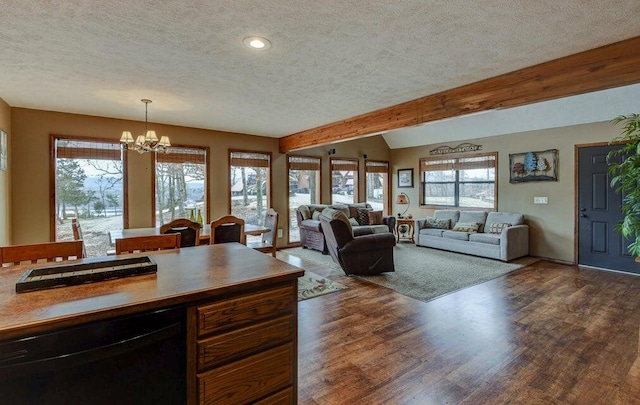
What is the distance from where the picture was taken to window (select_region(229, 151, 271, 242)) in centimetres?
642

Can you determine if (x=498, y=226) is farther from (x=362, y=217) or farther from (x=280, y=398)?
(x=280, y=398)

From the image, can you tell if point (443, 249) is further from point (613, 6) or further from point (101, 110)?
point (101, 110)

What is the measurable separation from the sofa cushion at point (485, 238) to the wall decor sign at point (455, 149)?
6.60ft

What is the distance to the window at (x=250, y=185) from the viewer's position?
21.1ft

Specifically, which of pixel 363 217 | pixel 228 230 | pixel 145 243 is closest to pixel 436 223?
pixel 363 217

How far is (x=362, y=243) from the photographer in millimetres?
4605

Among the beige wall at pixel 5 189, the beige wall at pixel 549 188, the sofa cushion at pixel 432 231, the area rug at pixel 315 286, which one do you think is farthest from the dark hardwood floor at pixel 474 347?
the beige wall at pixel 5 189

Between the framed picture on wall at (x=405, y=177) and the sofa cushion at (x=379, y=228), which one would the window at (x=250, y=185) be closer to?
the sofa cushion at (x=379, y=228)

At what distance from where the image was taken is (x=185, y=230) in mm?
3555

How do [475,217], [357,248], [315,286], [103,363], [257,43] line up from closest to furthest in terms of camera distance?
[103,363] < [257,43] < [315,286] < [357,248] < [475,217]

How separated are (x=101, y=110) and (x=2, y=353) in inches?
182

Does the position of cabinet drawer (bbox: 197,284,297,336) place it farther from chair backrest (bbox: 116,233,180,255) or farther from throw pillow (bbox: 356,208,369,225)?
throw pillow (bbox: 356,208,369,225)

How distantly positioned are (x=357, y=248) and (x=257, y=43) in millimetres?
3069

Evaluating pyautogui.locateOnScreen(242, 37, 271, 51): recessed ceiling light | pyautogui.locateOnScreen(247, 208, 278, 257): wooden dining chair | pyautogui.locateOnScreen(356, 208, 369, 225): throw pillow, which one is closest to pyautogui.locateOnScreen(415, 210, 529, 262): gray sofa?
pyautogui.locateOnScreen(356, 208, 369, 225): throw pillow
